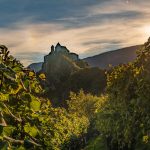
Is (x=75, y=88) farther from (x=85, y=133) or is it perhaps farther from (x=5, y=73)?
(x=5, y=73)

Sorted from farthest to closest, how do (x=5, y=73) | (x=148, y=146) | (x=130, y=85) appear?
(x=148, y=146), (x=130, y=85), (x=5, y=73)

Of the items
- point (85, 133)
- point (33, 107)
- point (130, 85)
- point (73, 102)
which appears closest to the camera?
point (33, 107)

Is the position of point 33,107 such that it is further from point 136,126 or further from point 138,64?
point 136,126

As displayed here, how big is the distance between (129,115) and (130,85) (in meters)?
2.03

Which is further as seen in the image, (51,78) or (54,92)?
(51,78)

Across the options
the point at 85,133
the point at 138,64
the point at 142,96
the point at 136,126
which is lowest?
the point at 85,133

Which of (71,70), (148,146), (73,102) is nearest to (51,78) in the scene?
(71,70)

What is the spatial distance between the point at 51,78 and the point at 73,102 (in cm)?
9893

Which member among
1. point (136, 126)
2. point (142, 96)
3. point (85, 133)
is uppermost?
point (142, 96)

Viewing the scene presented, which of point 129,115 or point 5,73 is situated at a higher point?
point 5,73

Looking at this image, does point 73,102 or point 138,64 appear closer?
point 138,64

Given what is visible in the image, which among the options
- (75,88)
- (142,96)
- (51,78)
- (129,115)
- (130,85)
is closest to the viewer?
(142,96)

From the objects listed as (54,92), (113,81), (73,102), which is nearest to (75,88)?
(54,92)

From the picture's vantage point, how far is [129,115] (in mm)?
21047
